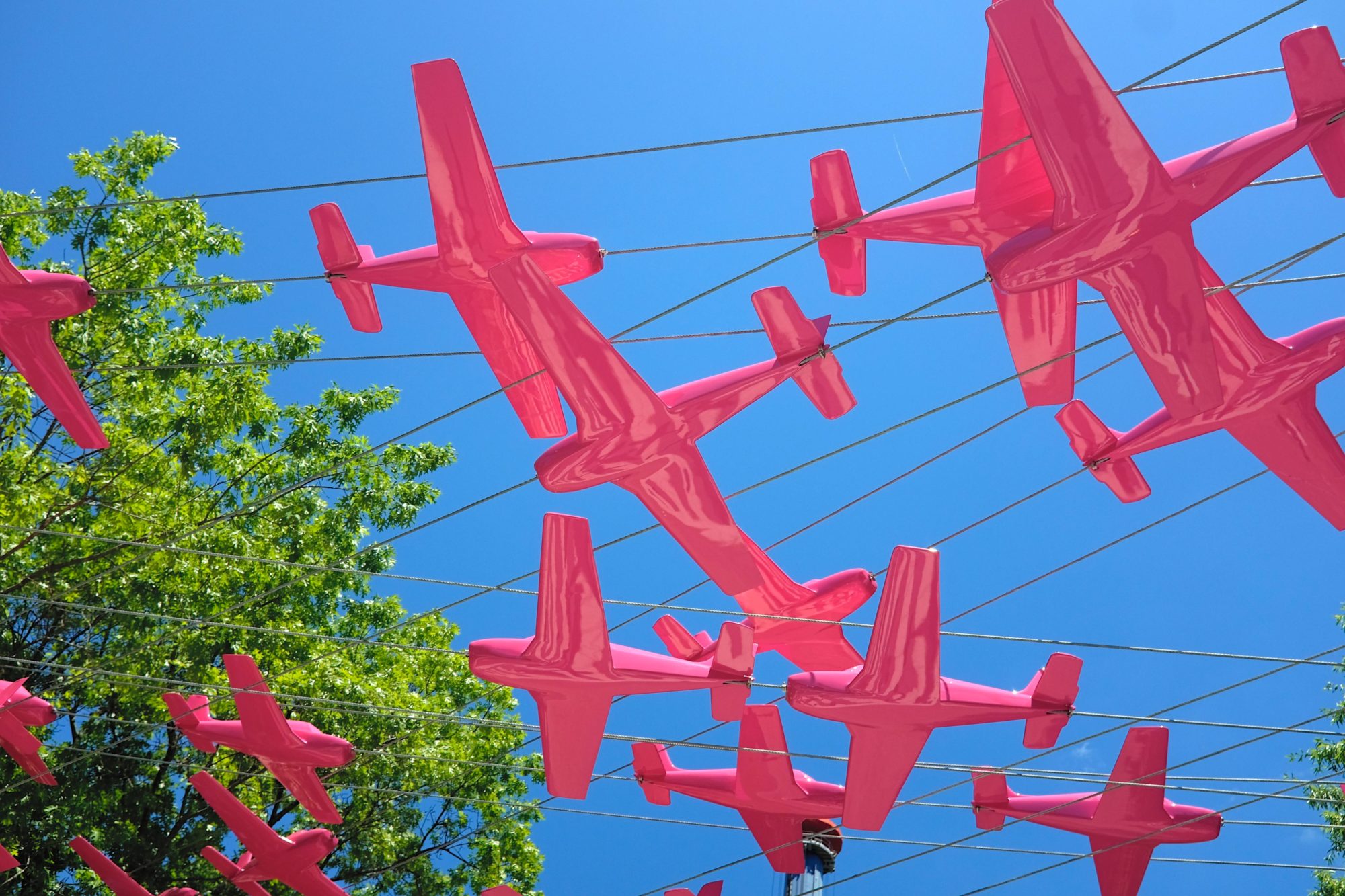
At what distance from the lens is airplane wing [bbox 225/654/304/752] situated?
283 inches

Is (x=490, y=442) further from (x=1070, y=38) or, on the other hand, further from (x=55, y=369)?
(x=1070, y=38)

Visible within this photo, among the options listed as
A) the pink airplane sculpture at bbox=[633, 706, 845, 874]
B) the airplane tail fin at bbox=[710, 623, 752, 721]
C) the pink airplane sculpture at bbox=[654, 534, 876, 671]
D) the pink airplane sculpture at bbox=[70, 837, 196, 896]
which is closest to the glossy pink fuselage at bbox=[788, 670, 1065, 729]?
the airplane tail fin at bbox=[710, 623, 752, 721]

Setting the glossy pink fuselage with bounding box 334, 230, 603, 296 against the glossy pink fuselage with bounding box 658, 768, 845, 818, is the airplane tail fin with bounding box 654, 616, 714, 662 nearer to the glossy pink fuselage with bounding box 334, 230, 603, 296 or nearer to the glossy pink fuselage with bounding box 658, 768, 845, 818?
the glossy pink fuselage with bounding box 658, 768, 845, 818

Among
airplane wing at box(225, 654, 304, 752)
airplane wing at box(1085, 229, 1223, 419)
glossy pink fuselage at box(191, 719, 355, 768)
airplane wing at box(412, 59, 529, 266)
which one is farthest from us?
glossy pink fuselage at box(191, 719, 355, 768)

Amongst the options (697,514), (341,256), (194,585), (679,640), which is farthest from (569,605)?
(194,585)

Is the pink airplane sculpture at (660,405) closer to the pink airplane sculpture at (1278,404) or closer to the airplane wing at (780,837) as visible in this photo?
the pink airplane sculpture at (1278,404)

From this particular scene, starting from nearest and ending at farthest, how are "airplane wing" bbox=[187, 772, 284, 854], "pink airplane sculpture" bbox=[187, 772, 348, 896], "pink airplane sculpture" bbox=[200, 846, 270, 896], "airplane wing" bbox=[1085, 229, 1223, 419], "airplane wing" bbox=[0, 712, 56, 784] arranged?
"airplane wing" bbox=[1085, 229, 1223, 419] < "airplane wing" bbox=[0, 712, 56, 784] < "pink airplane sculpture" bbox=[187, 772, 348, 896] < "airplane wing" bbox=[187, 772, 284, 854] < "pink airplane sculpture" bbox=[200, 846, 270, 896]

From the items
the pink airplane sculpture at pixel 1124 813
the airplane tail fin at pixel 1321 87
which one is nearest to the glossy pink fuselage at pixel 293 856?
the pink airplane sculpture at pixel 1124 813

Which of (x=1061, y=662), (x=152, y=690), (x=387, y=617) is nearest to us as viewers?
(x=1061, y=662)

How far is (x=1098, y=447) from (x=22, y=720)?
6743 mm

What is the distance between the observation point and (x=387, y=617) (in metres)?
12.3

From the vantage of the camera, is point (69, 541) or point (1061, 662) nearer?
point (1061, 662)

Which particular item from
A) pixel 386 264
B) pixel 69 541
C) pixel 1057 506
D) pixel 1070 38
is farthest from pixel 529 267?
pixel 1057 506

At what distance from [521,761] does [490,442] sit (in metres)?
21.0
